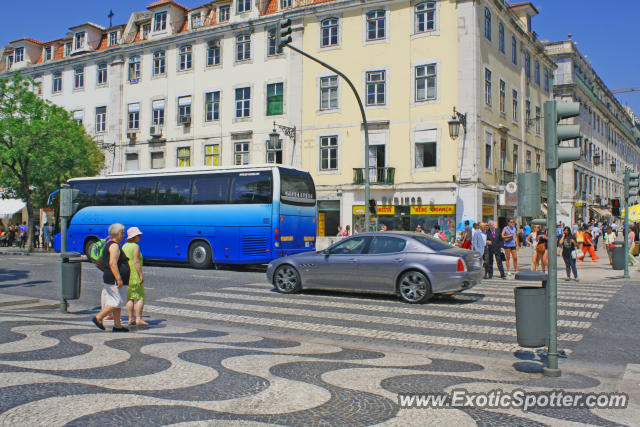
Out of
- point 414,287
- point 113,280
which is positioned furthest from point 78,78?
point 113,280

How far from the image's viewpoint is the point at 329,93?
32156mm

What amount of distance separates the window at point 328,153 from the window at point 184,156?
9271 mm

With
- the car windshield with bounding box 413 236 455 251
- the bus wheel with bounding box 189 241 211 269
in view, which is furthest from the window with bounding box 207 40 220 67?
the car windshield with bounding box 413 236 455 251

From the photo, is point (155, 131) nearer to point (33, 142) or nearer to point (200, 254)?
point (33, 142)

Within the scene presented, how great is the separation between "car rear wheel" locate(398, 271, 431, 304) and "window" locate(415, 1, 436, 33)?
21500 millimetres

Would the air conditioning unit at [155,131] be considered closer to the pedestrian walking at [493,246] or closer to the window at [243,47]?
the window at [243,47]

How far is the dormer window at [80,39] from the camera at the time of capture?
41250mm

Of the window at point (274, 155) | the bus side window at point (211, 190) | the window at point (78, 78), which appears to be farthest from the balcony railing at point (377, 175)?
the window at point (78, 78)

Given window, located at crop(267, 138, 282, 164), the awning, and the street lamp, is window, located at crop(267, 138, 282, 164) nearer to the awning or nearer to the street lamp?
the street lamp

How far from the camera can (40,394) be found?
466cm

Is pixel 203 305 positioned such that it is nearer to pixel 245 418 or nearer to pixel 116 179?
pixel 245 418

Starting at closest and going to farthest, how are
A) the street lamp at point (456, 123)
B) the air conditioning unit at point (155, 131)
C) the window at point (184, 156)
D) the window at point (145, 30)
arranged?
the street lamp at point (456, 123) → the window at point (184, 156) → the air conditioning unit at point (155, 131) → the window at point (145, 30)

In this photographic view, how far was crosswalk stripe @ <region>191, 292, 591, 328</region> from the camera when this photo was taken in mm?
9570

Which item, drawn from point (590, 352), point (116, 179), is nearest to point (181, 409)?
point (590, 352)
